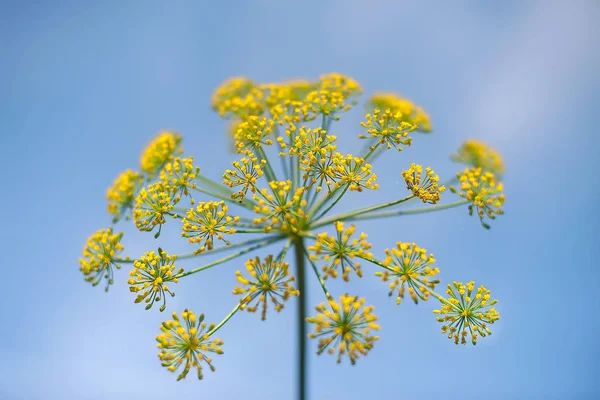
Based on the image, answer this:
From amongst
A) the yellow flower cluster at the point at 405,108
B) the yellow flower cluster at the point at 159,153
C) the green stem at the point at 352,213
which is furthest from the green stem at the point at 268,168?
the yellow flower cluster at the point at 405,108

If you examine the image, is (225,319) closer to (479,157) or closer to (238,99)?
(238,99)

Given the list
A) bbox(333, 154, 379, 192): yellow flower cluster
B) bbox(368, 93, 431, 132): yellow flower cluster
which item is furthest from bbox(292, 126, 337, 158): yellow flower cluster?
bbox(368, 93, 431, 132): yellow flower cluster

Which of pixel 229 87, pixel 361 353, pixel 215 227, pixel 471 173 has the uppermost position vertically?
pixel 229 87

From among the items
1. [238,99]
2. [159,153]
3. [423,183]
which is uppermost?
[238,99]

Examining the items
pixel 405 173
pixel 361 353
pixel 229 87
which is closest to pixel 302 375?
pixel 361 353

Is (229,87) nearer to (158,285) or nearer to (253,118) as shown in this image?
(253,118)

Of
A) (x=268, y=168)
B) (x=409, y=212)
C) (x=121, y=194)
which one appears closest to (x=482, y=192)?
(x=409, y=212)

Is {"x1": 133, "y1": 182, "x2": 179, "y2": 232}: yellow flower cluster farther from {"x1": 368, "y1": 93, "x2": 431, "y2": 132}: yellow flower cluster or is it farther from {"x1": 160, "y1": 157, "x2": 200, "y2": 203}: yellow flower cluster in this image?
{"x1": 368, "y1": 93, "x2": 431, "y2": 132}: yellow flower cluster
